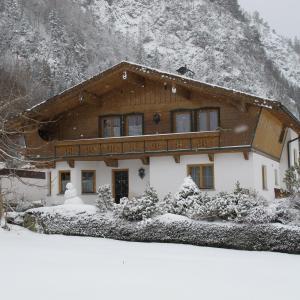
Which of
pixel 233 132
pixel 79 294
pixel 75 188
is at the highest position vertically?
pixel 233 132

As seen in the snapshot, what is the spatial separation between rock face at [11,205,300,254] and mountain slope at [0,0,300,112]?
5536 cm

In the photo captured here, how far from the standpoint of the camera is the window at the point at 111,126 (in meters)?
25.4

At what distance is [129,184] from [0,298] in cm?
1653

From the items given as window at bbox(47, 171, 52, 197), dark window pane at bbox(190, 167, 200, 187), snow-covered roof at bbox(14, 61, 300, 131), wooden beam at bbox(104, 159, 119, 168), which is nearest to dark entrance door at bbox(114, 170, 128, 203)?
wooden beam at bbox(104, 159, 119, 168)

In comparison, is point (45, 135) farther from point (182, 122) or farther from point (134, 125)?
point (182, 122)

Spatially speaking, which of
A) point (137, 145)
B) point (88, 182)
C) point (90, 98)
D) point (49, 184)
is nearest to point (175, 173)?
point (137, 145)

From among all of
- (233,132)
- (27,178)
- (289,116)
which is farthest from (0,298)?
(27,178)

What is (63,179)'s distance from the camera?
2564 centimetres

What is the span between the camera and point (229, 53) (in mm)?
128875

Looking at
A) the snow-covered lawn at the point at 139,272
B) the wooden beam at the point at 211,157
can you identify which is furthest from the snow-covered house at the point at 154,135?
the snow-covered lawn at the point at 139,272

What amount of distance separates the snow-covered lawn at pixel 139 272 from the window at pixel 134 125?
894 cm

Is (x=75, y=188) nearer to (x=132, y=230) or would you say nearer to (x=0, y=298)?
(x=132, y=230)

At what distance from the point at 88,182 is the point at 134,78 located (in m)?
5.70

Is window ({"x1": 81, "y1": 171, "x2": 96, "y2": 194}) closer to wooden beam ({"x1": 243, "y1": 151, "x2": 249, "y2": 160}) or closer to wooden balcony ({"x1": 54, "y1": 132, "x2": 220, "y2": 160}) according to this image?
wooden balcony ({"x1": 54, "y1": 132, "x2": 220, "y2": 160})
